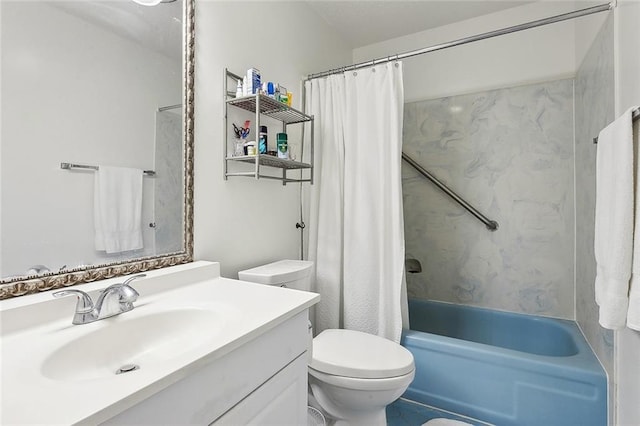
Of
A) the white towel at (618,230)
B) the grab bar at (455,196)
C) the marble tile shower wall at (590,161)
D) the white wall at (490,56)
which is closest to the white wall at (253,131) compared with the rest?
the white wall at (490,56)

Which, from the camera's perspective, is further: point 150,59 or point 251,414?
point 150,59

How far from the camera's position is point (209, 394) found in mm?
642

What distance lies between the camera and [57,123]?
87 cm

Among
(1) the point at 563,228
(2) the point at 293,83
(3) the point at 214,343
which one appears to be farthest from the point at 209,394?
(1) the point at 563,228

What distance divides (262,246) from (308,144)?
2.36 ft

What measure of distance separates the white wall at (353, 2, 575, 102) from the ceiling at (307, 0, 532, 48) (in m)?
0.07

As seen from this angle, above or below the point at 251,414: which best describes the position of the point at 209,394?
above

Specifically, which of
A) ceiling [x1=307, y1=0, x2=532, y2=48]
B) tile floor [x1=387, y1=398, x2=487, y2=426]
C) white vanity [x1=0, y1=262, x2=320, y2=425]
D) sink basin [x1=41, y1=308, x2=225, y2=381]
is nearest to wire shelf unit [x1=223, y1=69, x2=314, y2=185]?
white vanity [x1=0, y1=262, x2=320, y2=425]

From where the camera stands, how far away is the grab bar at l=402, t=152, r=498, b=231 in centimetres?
221

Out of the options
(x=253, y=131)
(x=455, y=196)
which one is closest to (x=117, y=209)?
(x=253, y=131)

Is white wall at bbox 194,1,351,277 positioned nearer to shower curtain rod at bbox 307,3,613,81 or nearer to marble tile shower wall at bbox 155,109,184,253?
marble tile shower wall at bbox 155,109,184,253

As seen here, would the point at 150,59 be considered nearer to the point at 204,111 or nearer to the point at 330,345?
the point at 204,111

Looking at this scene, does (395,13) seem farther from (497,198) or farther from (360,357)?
(360,357)

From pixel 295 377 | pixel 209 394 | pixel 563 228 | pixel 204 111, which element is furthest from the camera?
pixel 563 228
